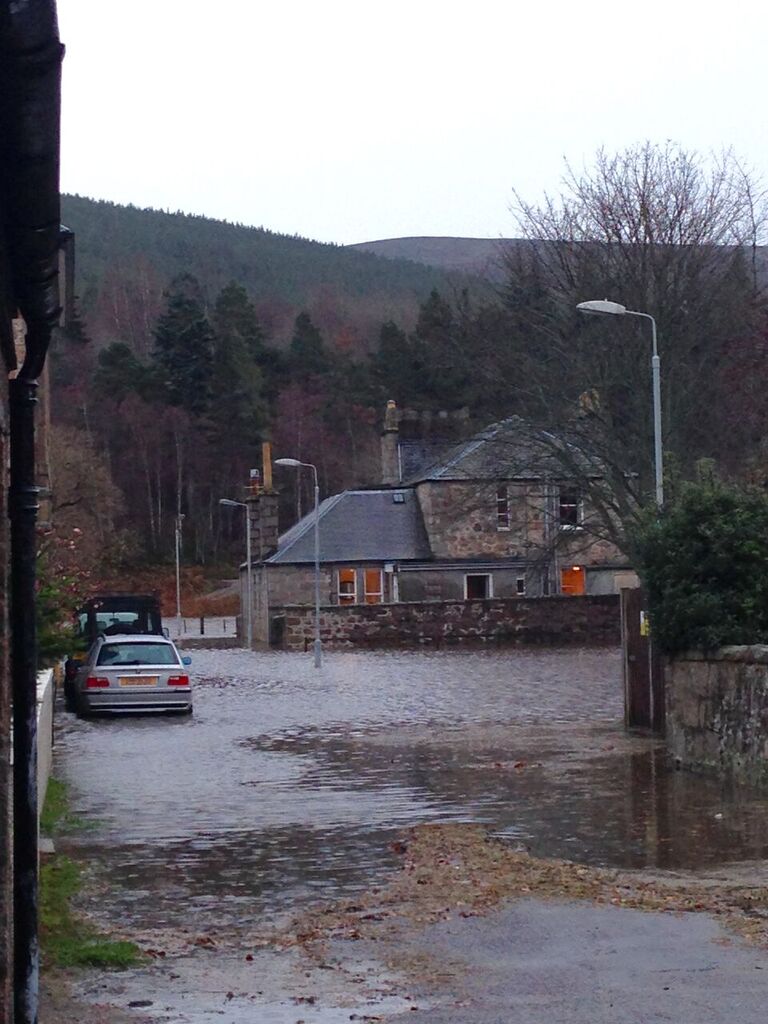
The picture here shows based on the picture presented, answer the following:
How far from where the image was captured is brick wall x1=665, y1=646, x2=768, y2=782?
49.2 feet

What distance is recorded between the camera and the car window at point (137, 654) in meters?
26.1

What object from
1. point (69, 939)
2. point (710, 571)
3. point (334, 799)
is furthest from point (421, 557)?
point (69, 939)

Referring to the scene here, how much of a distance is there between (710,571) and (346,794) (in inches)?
170

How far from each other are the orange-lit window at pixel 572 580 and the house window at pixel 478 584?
279 cm

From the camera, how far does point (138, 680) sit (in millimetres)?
25781

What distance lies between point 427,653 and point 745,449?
11443mm

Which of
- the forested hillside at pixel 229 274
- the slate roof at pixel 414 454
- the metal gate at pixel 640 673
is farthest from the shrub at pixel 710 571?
the forested hillside at pixel 229 274

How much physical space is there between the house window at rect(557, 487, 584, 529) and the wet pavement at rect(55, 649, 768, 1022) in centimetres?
1504

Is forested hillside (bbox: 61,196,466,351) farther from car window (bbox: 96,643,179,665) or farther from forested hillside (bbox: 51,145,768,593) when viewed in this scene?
car window (bbox: 96,643,179,665)

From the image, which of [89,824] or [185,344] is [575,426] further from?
[185,344]

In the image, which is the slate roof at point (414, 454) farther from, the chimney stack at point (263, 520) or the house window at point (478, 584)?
the house window at point (478, 584)

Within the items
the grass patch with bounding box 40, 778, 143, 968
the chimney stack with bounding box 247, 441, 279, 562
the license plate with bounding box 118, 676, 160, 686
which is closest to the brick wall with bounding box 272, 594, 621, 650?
the chimney stack with bounding box 247, 441, 279, 562

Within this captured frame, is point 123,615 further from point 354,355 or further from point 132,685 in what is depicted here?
point 354,355

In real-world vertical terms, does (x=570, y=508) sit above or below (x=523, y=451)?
below
